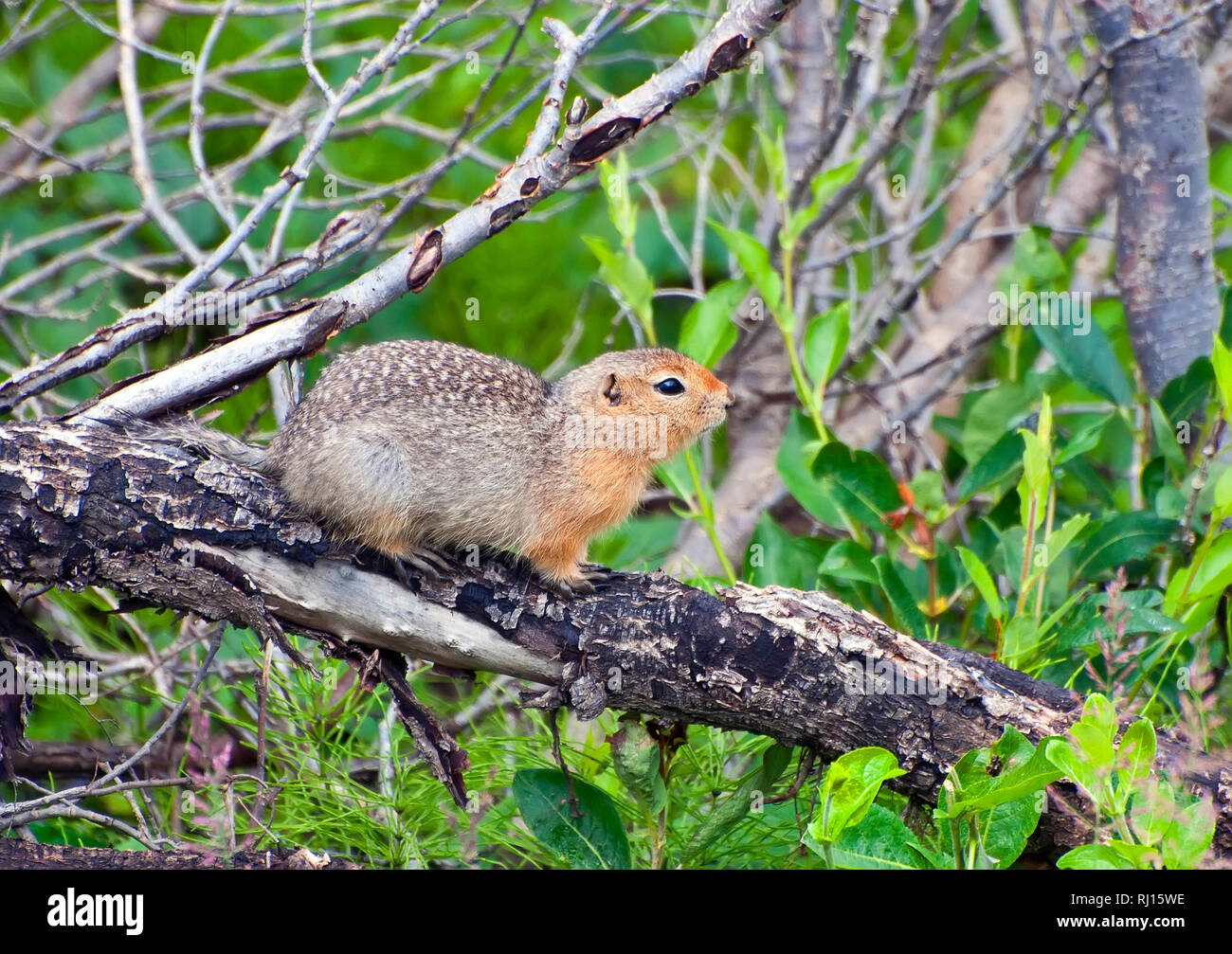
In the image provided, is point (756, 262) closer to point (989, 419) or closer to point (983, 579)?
point (989, 419)

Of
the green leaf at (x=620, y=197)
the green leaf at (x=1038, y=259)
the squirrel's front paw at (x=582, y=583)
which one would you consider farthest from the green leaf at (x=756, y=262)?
the squirrel's front paw at (x=582, y=583)

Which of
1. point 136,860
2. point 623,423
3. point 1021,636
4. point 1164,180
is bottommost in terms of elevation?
point 136,860

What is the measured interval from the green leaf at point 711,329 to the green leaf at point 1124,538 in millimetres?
1526

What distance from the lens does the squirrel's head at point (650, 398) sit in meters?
4.52

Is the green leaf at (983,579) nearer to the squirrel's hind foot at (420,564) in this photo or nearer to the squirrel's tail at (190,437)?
the squirrel's hind foot at (420,564)

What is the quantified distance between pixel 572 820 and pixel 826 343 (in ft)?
6.77

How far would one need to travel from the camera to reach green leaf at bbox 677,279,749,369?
16.2 ft

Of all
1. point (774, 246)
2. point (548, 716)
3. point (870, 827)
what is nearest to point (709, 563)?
point (774, 246)

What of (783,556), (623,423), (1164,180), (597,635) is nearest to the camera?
(597,635)

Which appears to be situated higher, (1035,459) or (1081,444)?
(1081,444)

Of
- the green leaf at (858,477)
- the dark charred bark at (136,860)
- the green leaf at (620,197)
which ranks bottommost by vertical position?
the dark charred bark at (136,860)

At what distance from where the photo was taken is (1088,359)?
16.3 feet

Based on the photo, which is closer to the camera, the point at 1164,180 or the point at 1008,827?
the point at 1008,827

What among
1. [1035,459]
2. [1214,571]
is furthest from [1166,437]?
[1035,459]
